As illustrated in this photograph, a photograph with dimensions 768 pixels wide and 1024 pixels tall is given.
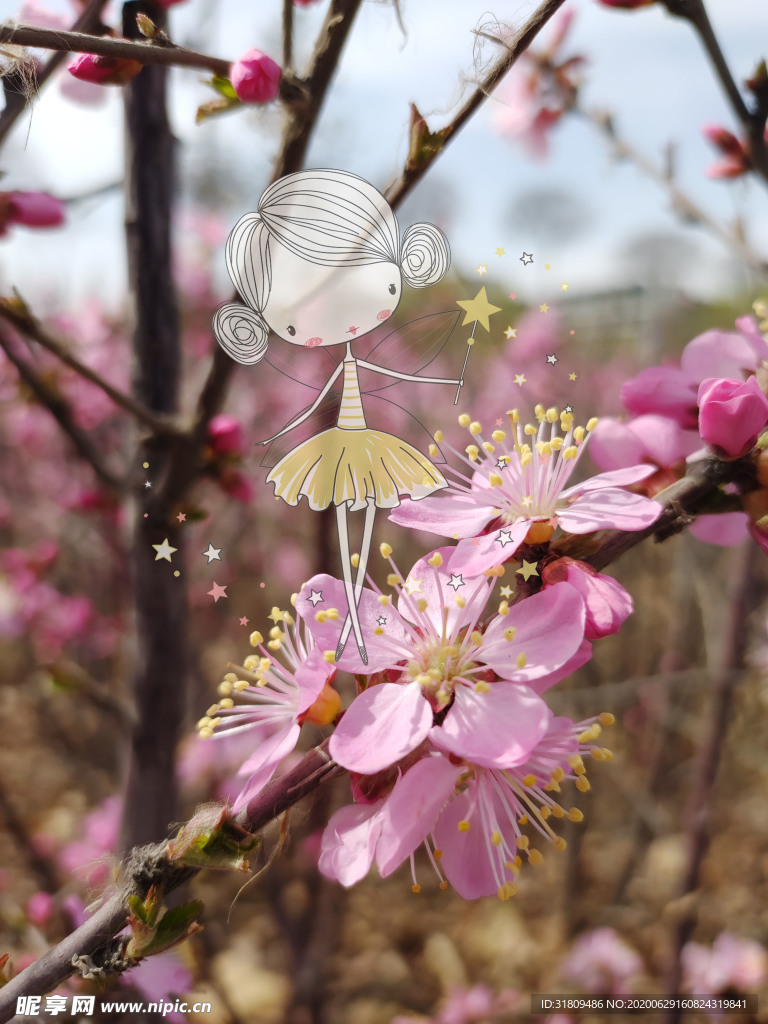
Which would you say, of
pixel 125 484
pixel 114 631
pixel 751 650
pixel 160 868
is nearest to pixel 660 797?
pixel 751 650

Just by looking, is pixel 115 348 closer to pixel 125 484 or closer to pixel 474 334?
pixel 125 484

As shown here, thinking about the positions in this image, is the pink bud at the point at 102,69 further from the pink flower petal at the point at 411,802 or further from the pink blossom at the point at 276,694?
the pink flower petal at the point at 411,802

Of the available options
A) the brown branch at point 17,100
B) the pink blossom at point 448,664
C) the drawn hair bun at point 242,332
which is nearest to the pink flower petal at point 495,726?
the pink blossom at point 448,664

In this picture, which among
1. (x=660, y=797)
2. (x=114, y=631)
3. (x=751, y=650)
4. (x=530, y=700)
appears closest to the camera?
(x=530, y=700)

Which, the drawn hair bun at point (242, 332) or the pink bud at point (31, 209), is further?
the pink bud at point (31, 209)

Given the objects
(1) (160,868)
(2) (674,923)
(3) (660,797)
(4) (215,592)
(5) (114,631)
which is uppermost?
(4) (215,592)

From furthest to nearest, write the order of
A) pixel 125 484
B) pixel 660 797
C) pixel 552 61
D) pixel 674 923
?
pixel 660 797 → pixel 674 923 → pixel 552 61 → pixel 125 484

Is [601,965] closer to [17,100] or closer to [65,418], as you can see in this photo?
[65,418]

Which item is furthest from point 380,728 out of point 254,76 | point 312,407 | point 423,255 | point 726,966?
point 726,966
